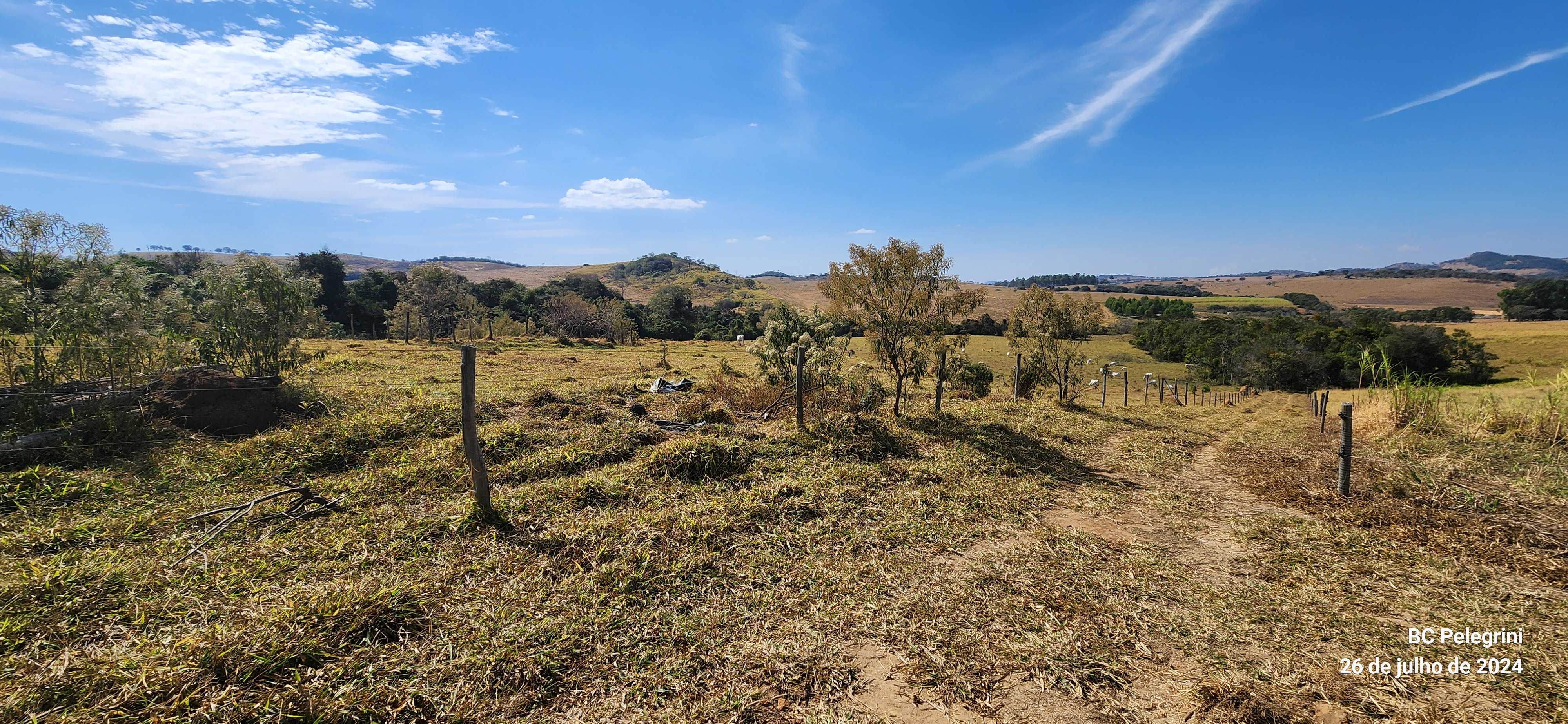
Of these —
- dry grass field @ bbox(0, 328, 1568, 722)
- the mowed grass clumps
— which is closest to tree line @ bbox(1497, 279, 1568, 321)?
dry grass field @ bbox(0, 328, 1568, 722)

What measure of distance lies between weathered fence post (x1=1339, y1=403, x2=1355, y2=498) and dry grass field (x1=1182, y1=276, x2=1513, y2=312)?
102 meters

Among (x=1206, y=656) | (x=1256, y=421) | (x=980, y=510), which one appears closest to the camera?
(x=1206, y=656)

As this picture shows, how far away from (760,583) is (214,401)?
397 inches

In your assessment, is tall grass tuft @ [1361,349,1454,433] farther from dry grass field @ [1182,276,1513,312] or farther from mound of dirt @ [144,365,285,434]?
dry grass field @ [1182,276,1513,312]

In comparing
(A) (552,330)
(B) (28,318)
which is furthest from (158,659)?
(A) (552,330)

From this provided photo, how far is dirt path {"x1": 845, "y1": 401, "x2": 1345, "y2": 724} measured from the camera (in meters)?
3.46

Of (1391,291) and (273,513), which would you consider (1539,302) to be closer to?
(1391,291)

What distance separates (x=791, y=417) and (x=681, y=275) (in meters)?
140

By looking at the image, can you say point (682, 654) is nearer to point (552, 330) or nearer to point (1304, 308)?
point (552, 330)

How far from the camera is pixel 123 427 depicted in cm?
756

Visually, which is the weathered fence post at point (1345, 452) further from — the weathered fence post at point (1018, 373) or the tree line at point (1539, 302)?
the tree line at point (1539, 302)

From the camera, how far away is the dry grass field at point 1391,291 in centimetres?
7694

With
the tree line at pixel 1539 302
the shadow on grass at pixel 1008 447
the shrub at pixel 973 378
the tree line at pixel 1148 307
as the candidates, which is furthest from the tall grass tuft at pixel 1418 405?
the tree line at pixel 1539 302

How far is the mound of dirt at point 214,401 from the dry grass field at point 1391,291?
11374 centimetres
